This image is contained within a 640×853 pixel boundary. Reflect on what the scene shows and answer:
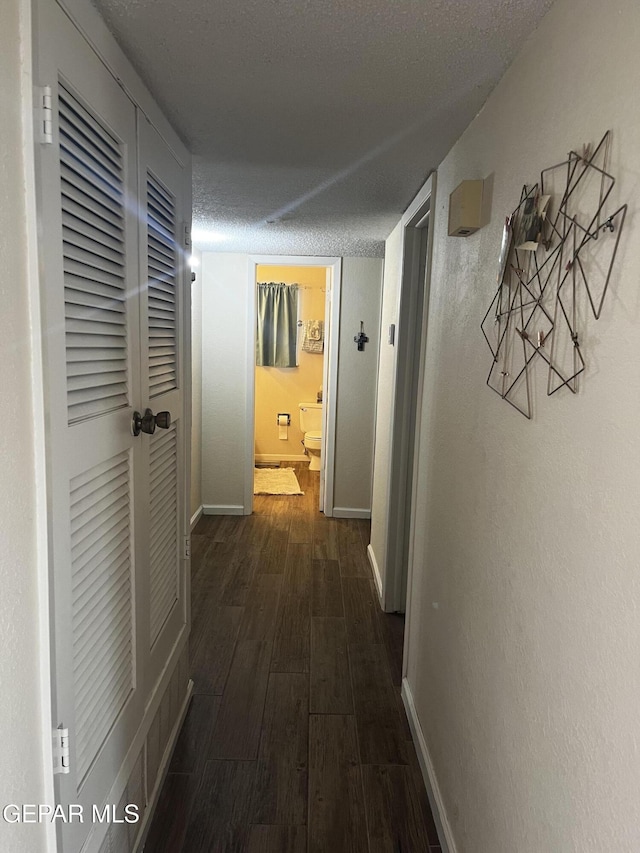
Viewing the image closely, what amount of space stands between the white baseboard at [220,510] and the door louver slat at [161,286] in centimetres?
274

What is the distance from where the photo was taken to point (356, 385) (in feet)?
14.5

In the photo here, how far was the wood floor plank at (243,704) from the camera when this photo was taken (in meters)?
2.00

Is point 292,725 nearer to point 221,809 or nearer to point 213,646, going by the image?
point 221,809

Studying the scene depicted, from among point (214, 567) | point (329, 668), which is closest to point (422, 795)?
point (329, 668)

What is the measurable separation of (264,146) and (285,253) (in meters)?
2.33

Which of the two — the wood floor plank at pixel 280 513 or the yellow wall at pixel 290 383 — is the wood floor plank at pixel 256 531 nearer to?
the wood floor plank at pixel 280 513

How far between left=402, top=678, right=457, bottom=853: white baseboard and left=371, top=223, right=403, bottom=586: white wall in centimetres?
92

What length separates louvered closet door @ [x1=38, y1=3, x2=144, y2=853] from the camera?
1.00m

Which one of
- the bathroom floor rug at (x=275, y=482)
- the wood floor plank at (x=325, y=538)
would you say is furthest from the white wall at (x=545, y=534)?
the bathroom floor rug at (x=275, y=482)

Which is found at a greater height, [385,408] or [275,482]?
[385,408]

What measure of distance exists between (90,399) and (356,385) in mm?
3327

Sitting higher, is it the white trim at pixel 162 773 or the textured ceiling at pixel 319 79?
the textured ceiling at pixel 319 79

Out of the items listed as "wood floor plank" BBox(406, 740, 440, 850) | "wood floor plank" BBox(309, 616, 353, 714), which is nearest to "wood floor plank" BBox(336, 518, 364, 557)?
"wood floor plank" BBox(309, 616, 353, 714)

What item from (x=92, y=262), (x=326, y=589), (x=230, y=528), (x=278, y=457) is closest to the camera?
(x=92, y=262)
